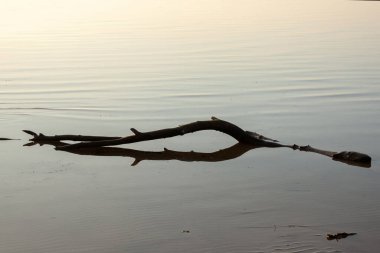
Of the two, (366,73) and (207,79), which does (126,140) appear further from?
(366,73)

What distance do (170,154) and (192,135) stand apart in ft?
2.92

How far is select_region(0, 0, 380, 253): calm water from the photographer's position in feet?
19.5

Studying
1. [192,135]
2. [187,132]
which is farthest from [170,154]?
[192,135]

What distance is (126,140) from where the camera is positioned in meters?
8.40

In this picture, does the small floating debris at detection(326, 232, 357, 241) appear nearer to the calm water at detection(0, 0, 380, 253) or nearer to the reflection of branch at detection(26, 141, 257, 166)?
the calm water at detection(0, 0, 380, 253)

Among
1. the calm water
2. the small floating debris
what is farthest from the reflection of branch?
the small floating debris

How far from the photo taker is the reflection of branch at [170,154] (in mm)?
8398

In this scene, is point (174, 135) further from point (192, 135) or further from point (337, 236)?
point (337, 236)

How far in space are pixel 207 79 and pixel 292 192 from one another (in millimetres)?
6478

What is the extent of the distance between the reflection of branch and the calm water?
0.56 ft

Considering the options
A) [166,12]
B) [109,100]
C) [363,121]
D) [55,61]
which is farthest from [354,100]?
[166,12]

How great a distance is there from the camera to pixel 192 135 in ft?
30.7

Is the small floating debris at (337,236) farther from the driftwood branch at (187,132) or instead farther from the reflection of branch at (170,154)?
the reflection of branch at (170,154)

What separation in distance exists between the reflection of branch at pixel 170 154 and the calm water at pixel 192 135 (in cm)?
17
